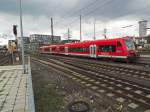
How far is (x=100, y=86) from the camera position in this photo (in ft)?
31.3

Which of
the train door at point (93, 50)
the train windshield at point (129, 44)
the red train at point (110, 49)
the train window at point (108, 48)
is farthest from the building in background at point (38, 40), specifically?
the train windshield at point (129, 44)

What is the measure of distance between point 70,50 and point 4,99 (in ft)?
95.7

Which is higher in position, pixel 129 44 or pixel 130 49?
pixel 129 44

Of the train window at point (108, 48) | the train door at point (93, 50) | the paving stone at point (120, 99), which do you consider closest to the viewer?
the paving stone at point (120, 99)

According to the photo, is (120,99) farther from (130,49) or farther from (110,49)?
(110,49)

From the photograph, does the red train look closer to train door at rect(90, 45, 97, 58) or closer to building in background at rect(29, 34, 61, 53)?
train door at rect(90, 45, 97, 58)

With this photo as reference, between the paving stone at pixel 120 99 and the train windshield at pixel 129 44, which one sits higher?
the train windshield at pixel 129 44

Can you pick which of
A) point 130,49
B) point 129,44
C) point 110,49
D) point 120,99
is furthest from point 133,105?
point 110,49

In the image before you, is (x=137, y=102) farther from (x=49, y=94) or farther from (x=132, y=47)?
(x=132, y=47)

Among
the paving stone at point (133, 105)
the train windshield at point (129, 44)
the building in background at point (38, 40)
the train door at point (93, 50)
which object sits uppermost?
the building in background at point (38, 40)

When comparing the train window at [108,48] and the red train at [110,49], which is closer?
the red train at [110,49]

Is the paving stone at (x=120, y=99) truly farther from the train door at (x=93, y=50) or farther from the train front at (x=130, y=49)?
the train door at (x=93, y=50)

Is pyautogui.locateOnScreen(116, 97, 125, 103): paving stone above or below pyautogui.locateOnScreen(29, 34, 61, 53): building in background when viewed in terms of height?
below

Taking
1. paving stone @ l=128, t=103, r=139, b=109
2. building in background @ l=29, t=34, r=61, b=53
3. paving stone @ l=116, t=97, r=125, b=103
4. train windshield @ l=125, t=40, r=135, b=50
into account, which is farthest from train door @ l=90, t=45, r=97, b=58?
building in background @ l=29, t=34, r=61, b=53
